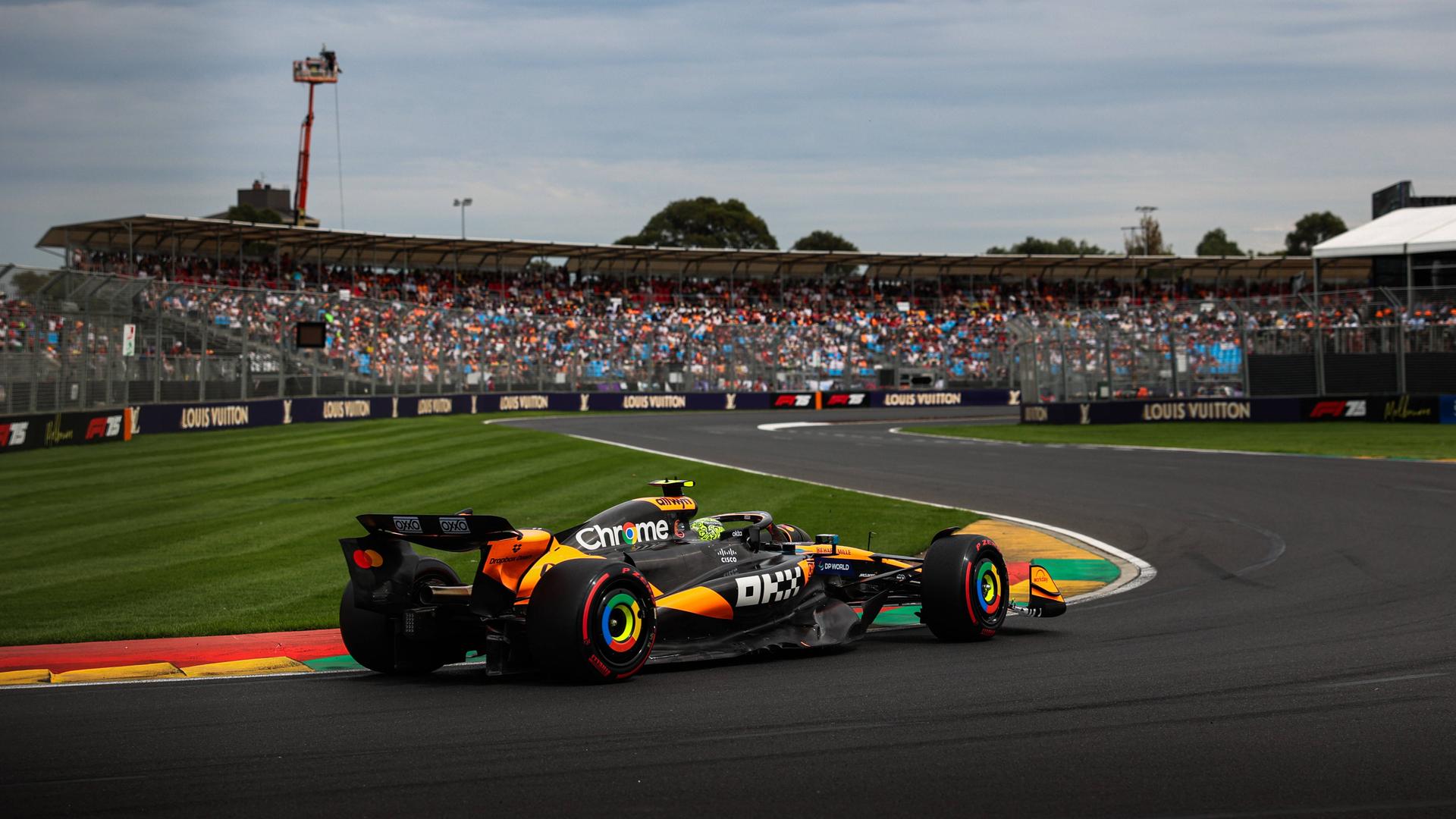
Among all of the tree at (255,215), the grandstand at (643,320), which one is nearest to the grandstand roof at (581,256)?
the grandstand at (643,320)

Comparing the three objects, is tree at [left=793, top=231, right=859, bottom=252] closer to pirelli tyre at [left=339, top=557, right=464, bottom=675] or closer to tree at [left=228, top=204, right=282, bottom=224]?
tree at [left=228, top=204, right=282, bottom=224]

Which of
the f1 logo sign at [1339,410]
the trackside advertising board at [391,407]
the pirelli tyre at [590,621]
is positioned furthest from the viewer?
the f1 logo sign at [1339,410]

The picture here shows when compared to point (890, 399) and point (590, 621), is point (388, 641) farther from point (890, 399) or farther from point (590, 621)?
point (890, 399)

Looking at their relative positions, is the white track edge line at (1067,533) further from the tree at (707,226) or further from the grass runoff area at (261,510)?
the tree at (707,226)

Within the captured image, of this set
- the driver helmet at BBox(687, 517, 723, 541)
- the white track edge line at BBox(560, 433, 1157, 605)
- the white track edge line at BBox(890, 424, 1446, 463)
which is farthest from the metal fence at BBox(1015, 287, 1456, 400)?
the driver helmet at BBox(687, 517, 723, 541)

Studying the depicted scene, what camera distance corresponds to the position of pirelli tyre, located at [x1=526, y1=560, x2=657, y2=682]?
7.05m

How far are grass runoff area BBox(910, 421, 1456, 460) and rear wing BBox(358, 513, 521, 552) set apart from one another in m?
20.7

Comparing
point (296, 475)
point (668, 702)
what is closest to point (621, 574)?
point (668, 702)

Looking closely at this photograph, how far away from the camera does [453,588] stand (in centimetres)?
775

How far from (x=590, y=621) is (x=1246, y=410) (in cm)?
3209

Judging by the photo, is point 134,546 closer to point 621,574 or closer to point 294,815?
point 621,574

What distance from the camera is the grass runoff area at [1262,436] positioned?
26219 millimetres

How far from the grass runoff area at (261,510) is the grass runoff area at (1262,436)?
1180cm

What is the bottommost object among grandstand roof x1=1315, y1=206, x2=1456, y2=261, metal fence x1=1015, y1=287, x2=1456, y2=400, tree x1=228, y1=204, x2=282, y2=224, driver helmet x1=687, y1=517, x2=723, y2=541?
driver helmet x1=687, y1=517, x2=723, y2=541
